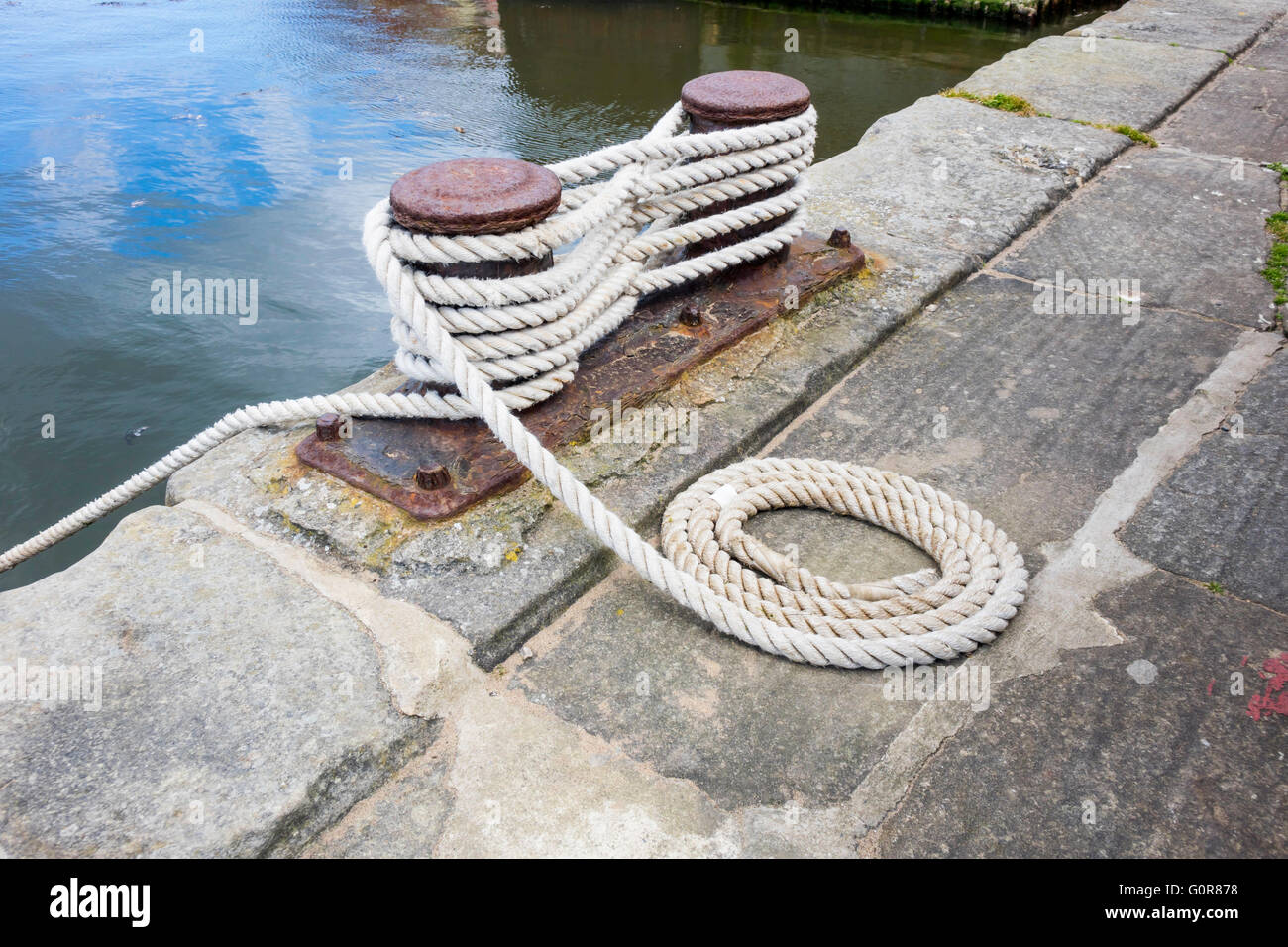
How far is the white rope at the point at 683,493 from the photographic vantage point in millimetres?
1755

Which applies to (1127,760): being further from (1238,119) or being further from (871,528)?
(1238,119)

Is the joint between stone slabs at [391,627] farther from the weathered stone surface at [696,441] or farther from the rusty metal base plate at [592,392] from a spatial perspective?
the rusty metal base plate at [592,392]

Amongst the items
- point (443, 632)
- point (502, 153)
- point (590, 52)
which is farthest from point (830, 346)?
point (590, 52)

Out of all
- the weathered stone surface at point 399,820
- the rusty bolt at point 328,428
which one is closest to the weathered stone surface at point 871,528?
the weathered stone surface at point 399,820

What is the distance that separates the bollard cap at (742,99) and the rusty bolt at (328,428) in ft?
4.37

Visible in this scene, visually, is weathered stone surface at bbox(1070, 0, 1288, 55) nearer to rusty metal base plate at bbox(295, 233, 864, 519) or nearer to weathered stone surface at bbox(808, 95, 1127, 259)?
weathered stone surface at bbox(808, 95, 1127, 259)

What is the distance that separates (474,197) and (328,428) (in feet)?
1.99

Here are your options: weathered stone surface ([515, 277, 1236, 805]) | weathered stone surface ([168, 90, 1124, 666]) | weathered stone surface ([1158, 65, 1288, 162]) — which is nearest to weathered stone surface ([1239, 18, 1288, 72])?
weathered stone surface ([1158, 65, 1288, 162])

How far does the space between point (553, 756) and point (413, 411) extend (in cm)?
88

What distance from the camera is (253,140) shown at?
5.64 meters

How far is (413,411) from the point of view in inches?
80.7

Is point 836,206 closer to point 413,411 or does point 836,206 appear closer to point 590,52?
point 413,411

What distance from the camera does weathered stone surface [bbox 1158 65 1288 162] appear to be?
13.2 feet
